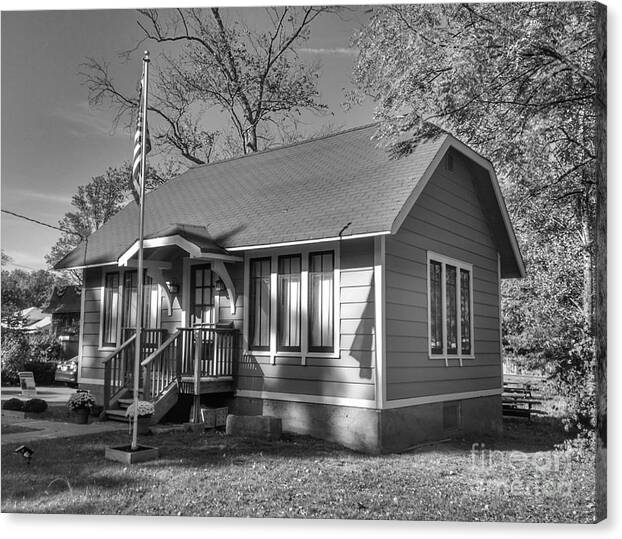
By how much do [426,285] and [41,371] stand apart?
14.6 ft

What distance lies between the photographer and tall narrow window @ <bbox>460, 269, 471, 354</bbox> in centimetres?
880

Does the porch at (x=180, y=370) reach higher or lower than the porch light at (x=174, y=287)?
lower

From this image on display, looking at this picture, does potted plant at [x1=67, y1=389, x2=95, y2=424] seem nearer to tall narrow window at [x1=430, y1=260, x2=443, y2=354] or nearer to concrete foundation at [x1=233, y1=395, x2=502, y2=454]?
concrete foundation at [x1=233, y1=395, x2=502, y2=454]

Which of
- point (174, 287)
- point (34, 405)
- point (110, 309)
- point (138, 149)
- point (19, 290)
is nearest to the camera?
point (138, 149)

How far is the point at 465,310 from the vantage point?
897 centimetres

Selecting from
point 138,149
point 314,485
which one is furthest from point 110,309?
point 314,485

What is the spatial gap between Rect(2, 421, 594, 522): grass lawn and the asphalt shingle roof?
2.29m

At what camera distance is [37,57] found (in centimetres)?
666

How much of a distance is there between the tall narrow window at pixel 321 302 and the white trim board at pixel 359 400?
56 cm

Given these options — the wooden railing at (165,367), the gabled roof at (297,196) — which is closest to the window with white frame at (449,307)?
the gabled roof at (297,196)

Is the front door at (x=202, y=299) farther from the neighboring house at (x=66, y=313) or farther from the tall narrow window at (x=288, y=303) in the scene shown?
the neighboring house at (x=66, y=313)

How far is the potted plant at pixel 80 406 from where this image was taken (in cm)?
784

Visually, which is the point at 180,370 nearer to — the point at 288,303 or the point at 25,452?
the point at 288,303

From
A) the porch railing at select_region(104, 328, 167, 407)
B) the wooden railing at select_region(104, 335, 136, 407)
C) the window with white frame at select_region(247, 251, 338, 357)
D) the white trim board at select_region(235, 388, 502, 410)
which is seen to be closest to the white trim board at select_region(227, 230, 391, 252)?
the window with white frame at select_region(247, 251, 338, 357)
